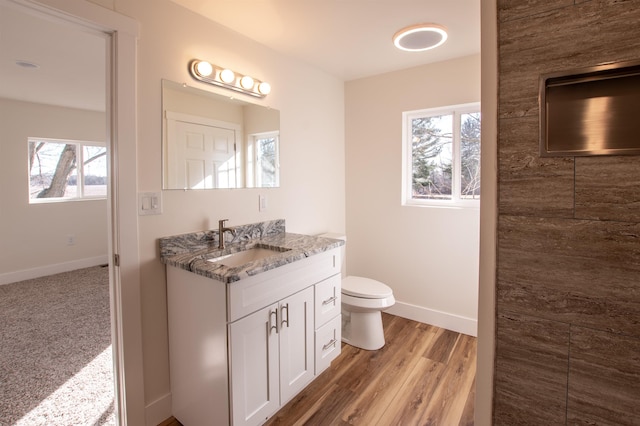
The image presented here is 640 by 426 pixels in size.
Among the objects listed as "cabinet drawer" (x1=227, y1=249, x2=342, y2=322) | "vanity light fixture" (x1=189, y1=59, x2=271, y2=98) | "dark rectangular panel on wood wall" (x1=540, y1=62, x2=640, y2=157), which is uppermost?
"vanity light fixture" (x1=189, y1=59, x2=271, y2=98)

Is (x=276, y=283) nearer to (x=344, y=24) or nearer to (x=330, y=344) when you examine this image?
(x=330, y=344)

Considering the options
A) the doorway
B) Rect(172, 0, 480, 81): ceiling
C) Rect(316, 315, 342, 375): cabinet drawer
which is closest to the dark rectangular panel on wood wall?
Rect(172, 0, 480, 81): ceiling

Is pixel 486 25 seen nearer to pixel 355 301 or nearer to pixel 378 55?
pixel 378 55

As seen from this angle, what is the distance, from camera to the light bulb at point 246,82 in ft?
6.91

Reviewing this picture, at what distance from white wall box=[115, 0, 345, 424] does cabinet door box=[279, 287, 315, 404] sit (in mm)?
661

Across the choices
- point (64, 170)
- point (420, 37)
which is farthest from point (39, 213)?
point (420, 37)

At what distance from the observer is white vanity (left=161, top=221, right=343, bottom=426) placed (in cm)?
150

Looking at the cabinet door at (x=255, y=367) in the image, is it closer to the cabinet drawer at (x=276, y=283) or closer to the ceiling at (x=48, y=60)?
the cabinet drawer at (x=276, y=283)

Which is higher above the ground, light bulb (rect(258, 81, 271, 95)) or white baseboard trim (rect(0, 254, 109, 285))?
light bulb (rect(258, 81, 271, 95))

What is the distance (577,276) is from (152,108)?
200cm

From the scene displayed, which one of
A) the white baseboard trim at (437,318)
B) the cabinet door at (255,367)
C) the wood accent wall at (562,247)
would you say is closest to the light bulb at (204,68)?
the cabinet door at (255,367)

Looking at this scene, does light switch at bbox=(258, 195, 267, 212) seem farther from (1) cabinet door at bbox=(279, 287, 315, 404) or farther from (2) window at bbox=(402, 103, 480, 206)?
(2) window at bbox=(402, 103, 480, 206)

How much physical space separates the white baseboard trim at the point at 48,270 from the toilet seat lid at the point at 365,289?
166 inches

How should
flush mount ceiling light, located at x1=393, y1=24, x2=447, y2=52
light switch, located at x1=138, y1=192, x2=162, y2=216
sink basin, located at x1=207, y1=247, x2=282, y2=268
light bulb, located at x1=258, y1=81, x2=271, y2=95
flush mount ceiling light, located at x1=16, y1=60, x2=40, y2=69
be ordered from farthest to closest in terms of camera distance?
flush mount ceiling light, located at x1=16, y1=60, x2=40, y2=69, light bulb, located at x1=258, y1=81, x2=271, y2=95, flush mount ceiling light, located at x1=393, y1=24, x2=447, y2=52, sink basin, located at x1=207, y1=247, x2=282, y2=268, light switch, located at x1=138, y1=192, x2=162, y2=216
